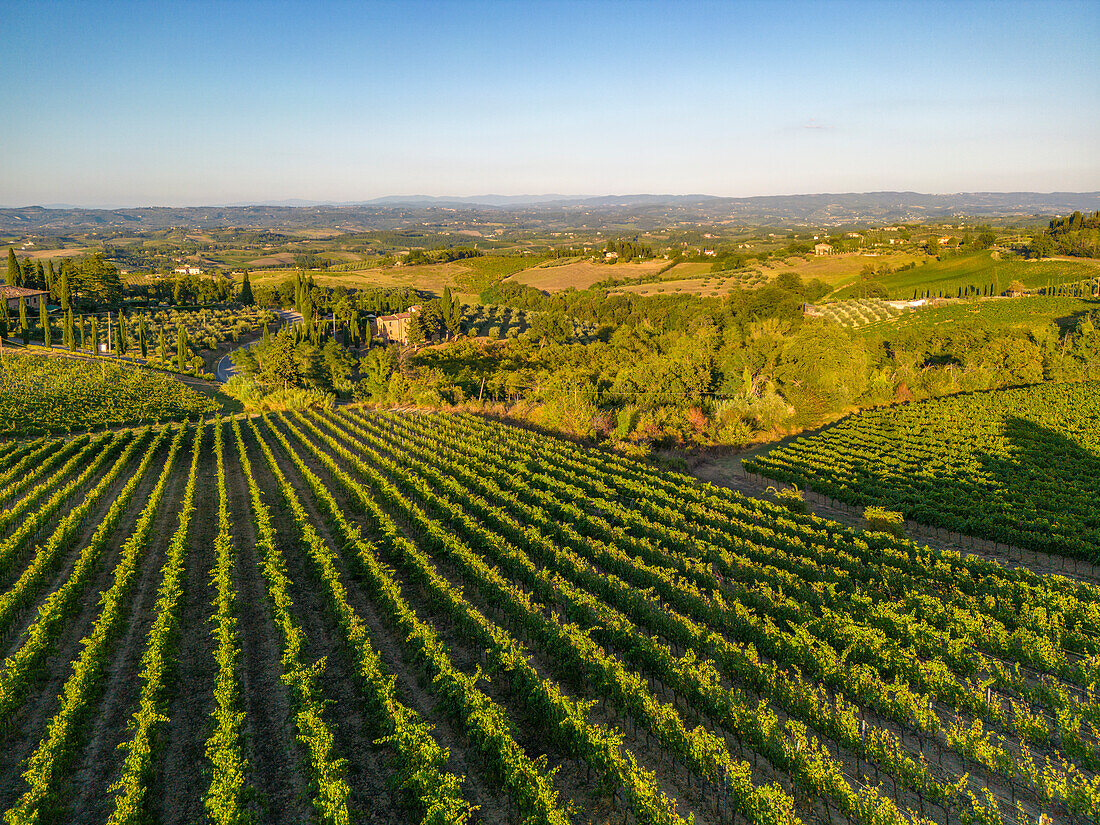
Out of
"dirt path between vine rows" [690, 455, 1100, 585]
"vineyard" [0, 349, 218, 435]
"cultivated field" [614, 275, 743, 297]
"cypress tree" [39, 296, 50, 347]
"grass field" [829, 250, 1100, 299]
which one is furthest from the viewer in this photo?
"cultivated field" [614, 275, 743, 297]

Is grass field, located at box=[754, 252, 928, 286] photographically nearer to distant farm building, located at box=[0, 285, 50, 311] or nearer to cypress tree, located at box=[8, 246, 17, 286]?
distant farm building, located at box=[0, 285, 50, 311]

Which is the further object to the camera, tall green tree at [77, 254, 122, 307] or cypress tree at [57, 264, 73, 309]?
tall green tree at [77, 254, 122, 307]

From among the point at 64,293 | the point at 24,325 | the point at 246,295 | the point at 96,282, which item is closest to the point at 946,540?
the point at 24,325

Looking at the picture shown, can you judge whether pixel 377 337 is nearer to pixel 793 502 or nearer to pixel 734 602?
pixel 793 502

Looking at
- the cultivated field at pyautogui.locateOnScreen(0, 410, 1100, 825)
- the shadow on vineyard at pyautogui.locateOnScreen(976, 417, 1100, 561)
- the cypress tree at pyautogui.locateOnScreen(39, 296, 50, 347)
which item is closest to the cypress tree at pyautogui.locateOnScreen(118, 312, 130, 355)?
the cypress tree at pyautogui.locateOnScreen(39, 296, 50, 347)

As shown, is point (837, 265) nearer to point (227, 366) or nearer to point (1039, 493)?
point (1039, 493)

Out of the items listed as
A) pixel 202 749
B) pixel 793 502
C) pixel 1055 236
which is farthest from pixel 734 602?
pixel 1055 236
